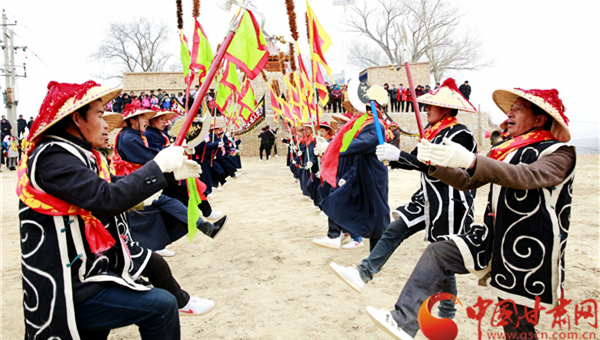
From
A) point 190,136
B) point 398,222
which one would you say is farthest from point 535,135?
point 190,136

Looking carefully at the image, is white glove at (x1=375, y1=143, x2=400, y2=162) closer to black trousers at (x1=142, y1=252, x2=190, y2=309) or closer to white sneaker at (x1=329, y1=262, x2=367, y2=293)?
white sneaker at (x1=329, y1=262, x2=367, y2=293)

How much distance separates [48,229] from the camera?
1.75 meters

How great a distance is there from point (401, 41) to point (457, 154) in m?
0.93

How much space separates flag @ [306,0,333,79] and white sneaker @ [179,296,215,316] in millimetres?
3078

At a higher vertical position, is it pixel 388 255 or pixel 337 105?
pixel 337 105

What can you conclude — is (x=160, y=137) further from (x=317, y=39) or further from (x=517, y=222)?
(x=517, y=222)

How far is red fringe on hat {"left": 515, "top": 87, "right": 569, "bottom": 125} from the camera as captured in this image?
2176 mm

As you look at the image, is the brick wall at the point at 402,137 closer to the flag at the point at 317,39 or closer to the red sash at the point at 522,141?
the flag at the point at 317,39

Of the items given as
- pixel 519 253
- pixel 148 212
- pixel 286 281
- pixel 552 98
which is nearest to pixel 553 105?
pixel 552 98

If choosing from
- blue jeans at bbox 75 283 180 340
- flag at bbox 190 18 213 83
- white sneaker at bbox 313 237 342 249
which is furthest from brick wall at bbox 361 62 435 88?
Answer: blue jeans at bbox 75 283 180 340

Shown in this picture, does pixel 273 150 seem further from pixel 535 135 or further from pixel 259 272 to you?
pixel 535 135

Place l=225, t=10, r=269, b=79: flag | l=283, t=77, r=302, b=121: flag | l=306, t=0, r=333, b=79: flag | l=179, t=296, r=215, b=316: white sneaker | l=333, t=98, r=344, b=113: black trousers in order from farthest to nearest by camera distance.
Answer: l=333, t=98, r=344, b=113: black trousers
l=283, t=77, r=302, b=121: flag
l=306, t=0, r=333, b=79: flag
l=179, t=296, r=215, b=316: white sneaker
l=225, t=10, r=269, b=79: flag

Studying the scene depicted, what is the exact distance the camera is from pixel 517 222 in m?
2.10

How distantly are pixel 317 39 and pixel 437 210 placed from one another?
274 centimetres
